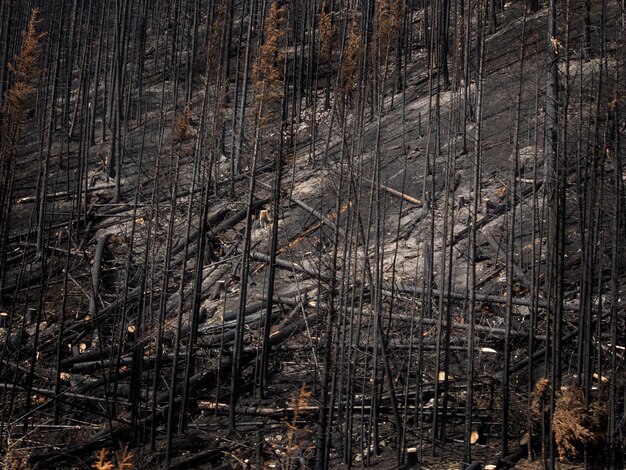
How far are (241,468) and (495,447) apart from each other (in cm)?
284

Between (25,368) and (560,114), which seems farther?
(25,368)

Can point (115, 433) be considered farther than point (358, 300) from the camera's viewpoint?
No

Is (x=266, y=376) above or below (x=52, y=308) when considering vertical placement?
Result: below

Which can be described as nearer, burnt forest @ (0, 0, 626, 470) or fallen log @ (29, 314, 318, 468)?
burnt forest @ (0, 0, 626, 470)

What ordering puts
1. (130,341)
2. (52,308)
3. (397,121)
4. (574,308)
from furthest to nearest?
(397,121)
(52,308)
(130,341)
(574,308)

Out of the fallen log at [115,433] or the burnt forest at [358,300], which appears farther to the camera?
the fallen log at [115,433]

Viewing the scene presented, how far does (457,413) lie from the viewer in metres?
9.03

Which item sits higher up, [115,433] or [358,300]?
[358,300]

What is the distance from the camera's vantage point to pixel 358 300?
11.8m

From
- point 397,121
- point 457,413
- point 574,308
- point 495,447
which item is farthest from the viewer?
point 397,121

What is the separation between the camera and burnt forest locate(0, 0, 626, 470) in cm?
756

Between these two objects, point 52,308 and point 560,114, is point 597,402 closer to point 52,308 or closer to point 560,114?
point 560,114

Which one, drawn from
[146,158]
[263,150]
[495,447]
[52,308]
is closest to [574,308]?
[495,447]

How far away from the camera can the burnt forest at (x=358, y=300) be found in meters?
7.56
